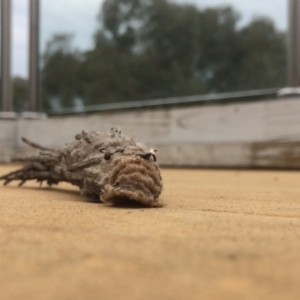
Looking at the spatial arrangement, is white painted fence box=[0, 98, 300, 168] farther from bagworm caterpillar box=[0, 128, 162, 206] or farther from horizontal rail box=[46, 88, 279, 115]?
bagworm caterpillar box=[0, 128, 162, 206]

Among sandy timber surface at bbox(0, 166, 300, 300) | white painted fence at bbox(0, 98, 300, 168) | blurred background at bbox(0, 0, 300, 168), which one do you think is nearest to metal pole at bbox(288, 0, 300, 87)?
blurred background at bbox(0, 0, 300, 168)

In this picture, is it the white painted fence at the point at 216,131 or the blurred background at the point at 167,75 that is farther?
the blurred background at the point at 167,75

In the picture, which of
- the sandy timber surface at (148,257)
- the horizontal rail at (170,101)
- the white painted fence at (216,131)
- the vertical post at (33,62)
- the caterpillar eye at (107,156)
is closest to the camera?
the sandy timber surface at (148,257)

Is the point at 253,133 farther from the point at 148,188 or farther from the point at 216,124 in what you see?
the point at 148,188

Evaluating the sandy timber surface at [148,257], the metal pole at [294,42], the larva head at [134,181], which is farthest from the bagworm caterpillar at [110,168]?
the metal pole at [294,42]

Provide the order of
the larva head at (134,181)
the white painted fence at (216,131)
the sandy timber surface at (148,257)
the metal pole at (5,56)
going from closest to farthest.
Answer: the sandy timber surface at (148,257) < the larva head at (134,181) < the white painted fence at (216,131) < the metal pole at (5,56)

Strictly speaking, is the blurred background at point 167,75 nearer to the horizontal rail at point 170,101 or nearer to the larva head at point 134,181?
the horizontal rail at point 170,101

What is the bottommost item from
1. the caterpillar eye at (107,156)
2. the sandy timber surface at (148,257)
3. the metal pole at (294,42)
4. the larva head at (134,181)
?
the sandy timber surface at (148,257)

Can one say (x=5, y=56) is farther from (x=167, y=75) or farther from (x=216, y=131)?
(x=216, y=131)
